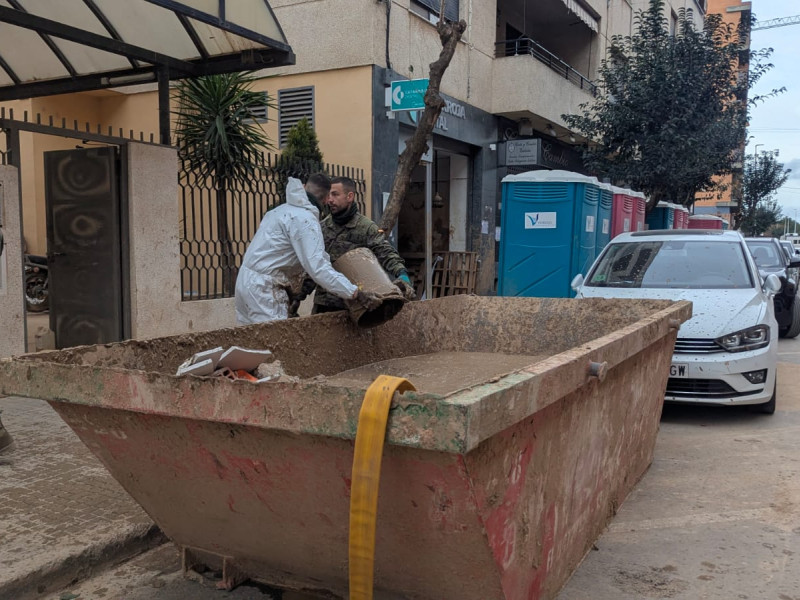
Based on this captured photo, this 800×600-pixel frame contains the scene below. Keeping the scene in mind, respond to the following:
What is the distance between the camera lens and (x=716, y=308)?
6094mm

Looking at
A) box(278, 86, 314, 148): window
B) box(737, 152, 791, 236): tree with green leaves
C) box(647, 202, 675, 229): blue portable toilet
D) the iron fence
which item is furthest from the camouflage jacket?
box(737, 152, 791, 236): tree with green leaves

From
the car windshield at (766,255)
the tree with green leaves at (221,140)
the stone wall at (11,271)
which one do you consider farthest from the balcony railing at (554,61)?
the stone wall at (11,271)

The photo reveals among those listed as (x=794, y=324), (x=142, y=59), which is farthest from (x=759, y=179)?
(x=142, y=59)

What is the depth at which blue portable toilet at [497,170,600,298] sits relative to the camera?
Result: 10672 mm

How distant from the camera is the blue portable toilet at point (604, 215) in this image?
11656mm

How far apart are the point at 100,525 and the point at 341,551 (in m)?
1.75

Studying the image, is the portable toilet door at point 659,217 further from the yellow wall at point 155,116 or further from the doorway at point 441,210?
the yellow wall at point 155,116

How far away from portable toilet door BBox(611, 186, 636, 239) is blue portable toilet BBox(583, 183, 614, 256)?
15cm

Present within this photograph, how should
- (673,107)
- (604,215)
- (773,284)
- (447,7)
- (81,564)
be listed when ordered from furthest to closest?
1. (673,107)
2. (447,7)
3. (604,215)
4. (773,284)
5. (81,564)

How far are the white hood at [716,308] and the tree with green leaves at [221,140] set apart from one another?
4.28 m

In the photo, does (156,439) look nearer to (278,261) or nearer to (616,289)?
(278,261)

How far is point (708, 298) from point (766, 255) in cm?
801

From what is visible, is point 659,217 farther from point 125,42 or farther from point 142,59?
point 125,42

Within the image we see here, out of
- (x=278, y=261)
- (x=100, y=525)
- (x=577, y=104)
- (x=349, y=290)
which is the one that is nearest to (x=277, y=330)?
(x=349, y=290)
